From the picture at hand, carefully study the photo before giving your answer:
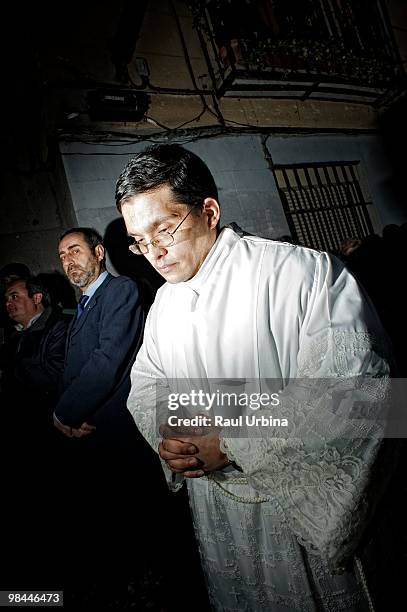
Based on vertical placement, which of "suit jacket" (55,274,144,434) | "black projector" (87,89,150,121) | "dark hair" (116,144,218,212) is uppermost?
"black projector" (87,89,150,121)

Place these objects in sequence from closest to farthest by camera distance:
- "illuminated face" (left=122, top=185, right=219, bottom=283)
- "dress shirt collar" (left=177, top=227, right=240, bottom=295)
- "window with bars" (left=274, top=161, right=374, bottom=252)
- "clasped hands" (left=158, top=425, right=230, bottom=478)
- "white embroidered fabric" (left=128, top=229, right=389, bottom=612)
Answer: "white embroidered fabric" (left=128, top=229, right=389, bottom=612), "clasped hands" (left=158, top=425, right=230, bottom=478), "illuminated face" (left=122, top=185, right=219, bottom=283), "dress shirt collar" (left=177, top=227, right=240, bottom=295), "window with bars" (left=274, top=161, right=374, bottom=252)

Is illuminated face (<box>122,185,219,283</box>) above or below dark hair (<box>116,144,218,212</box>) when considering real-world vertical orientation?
below

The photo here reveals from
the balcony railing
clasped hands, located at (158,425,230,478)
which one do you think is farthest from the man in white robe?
the balcony railing

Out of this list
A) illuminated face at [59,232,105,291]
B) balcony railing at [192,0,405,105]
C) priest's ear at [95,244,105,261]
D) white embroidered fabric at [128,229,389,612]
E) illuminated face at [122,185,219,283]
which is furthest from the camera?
balcony railing at [192,0,405,105]

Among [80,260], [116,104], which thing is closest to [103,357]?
[80,260]

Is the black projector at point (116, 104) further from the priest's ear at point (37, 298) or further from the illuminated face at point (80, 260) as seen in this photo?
the priest's ear at point (37, 298)

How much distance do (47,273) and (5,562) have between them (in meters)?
3.94

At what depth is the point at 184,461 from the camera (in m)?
1.35

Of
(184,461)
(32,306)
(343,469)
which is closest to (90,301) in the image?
(32,306)

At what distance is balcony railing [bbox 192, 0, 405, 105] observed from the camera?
699cm

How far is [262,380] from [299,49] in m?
8.51

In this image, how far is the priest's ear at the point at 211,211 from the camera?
67.2 inches

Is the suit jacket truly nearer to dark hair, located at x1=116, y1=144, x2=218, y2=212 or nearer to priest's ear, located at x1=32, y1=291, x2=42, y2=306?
priest's ear, located at x1=32, y1=291, x2=42, y2=306

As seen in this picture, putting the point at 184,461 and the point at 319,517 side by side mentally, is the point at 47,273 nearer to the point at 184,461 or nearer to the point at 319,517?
the point at 184,461
